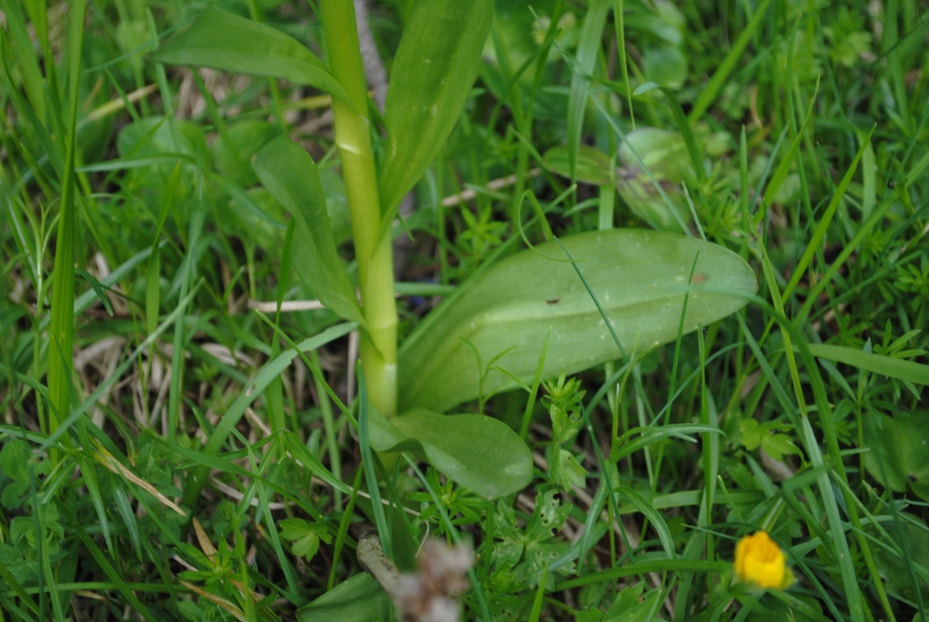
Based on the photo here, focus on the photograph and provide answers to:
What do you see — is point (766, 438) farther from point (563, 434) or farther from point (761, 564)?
point (761, 564)

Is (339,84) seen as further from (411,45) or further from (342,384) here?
(342,384)

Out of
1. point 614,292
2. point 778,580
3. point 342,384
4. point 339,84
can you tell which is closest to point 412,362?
point 342,384

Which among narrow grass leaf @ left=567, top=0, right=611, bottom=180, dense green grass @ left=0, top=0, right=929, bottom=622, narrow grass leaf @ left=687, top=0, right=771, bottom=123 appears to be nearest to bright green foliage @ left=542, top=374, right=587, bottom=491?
dense green grass @ left=0, top=0, right=929, bottom=622

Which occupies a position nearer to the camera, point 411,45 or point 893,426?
point 411,45

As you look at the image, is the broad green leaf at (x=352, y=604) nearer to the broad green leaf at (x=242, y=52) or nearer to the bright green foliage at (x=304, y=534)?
the bright green foliage at (x=304, y=534)

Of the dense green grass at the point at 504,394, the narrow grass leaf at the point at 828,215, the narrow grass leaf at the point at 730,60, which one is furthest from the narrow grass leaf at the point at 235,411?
the narrow grass leaf at the point at 730,60

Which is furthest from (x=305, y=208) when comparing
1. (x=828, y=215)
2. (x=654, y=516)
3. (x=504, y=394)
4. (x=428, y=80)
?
(x=828, y=215)

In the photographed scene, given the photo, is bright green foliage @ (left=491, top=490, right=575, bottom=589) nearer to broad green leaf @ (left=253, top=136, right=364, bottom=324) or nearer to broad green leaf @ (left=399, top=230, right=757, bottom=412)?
broad green leaf @ (left=399, top=230, right=757, bottom=412)
